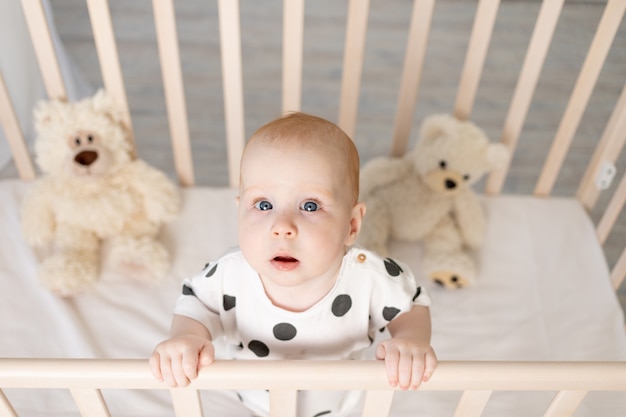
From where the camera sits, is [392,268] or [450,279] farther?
[450,279]

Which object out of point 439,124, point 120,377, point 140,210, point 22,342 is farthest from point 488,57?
point 120,377

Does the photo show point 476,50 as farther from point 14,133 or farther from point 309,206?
point 14,133

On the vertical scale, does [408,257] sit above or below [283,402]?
below

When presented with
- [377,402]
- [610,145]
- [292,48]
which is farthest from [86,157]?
[610,145]

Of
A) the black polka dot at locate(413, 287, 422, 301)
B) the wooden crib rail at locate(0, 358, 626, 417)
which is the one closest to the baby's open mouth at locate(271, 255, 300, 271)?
the wooden crib rail at locate(0, 358, 626, 417)

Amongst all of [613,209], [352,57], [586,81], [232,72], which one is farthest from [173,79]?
[613,209]

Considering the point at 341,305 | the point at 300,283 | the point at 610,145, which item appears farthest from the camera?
the point at 610,145

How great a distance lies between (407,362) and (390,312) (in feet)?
0.56

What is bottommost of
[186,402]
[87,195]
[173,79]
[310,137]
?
[87,195]

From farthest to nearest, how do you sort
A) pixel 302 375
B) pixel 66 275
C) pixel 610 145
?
pixel 610 145 → pixel 66 275 → pixel 302 375

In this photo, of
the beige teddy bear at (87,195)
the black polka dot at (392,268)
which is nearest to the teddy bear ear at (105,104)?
the beige teddy bear at (87,195)

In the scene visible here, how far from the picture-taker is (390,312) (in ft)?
2.76

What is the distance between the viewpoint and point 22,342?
1.07 m

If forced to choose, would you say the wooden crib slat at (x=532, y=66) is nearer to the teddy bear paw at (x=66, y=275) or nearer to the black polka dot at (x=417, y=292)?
the black polka dot at (x=417, y=292)
